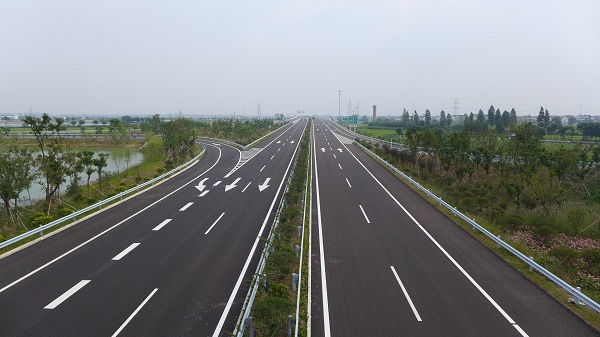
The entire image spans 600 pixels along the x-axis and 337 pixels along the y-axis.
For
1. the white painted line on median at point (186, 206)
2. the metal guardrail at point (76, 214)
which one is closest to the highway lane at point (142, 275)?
the white painted line on median at point (186, 206)

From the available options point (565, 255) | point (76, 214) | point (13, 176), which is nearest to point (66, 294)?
point (76, 214)

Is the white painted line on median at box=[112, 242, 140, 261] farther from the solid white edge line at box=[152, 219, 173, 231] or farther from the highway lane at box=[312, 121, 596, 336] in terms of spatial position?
the highway lane at box=[312, 121, 596, 336]

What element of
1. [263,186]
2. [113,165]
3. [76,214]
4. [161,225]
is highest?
[76,214]

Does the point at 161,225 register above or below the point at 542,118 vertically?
below

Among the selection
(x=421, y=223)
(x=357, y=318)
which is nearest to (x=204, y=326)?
(x=357, y=318)

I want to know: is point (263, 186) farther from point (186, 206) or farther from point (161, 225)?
point (161, 225)

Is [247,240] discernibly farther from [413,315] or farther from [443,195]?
[443,195]

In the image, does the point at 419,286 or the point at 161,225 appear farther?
the point at 161,225
